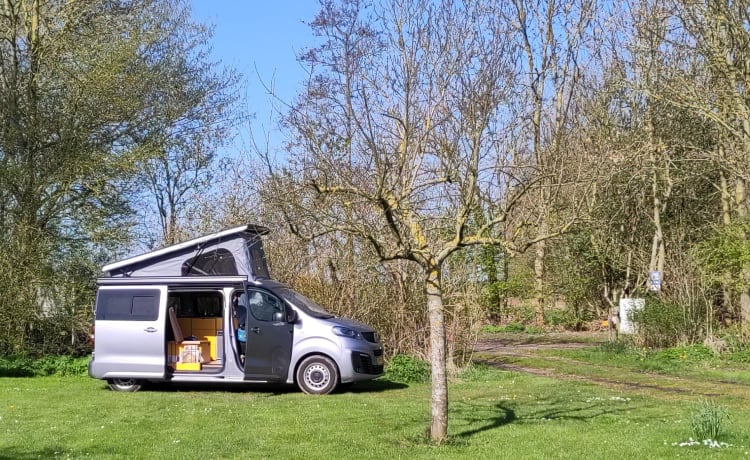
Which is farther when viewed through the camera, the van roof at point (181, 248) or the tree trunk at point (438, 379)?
the van roof at point (181, 248)

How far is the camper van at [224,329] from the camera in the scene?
1370 centimetres

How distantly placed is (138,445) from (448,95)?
5.19 meters

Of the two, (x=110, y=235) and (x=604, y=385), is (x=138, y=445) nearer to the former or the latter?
(x=604, y=385)

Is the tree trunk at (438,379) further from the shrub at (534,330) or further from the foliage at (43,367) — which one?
the shrub at (534,330)

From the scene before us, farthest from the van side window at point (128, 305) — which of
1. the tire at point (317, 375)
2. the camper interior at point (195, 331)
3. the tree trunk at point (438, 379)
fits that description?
the tree trunk at point (438, 379)

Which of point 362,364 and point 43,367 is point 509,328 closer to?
point 43,367

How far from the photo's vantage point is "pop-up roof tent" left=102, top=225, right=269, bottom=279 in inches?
575

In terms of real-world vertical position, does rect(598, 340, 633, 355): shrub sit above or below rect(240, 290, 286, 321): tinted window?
below

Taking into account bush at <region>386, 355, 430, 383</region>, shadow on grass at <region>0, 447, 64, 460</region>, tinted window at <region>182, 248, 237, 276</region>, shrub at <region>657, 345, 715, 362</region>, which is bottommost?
shadow on grass at <region>0, 447, 64, 460</region>

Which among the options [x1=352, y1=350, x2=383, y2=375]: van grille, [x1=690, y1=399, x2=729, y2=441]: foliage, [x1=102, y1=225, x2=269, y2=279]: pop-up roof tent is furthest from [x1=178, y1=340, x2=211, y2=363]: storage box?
[x1=690, y1=399, x2=729, y2=441]: foliage

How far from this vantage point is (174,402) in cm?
1270

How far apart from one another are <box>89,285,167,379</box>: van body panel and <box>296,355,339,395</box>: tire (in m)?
2.43

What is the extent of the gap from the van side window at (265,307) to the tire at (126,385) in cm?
259

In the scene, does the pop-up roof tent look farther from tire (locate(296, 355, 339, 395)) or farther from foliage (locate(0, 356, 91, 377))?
foliage (locate(0, 356, 91, 377))
